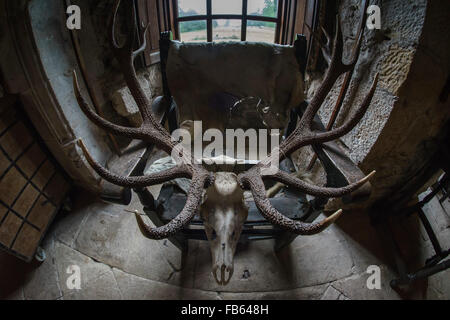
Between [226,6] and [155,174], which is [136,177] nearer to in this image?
[155,174]

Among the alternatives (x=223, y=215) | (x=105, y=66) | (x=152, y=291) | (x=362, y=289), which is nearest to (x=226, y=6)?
(x=105, y=66)

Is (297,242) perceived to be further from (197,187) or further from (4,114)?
(4,114)

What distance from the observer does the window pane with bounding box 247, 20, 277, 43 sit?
2.95 meters

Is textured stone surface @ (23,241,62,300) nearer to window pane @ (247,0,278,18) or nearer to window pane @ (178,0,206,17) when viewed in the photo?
window pane @ (178,0,206,17)

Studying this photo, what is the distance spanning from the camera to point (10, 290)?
1.79 meters

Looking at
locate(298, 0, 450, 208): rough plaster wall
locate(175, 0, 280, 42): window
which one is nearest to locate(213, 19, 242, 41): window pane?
locate(175, 0, 280, 42): window

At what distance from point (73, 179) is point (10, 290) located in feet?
3.19

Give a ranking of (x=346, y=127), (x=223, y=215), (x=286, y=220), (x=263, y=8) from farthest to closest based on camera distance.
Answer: (x=263, y=8), (x=346, y=127), (x=223, y=215), (x=286, y=220)

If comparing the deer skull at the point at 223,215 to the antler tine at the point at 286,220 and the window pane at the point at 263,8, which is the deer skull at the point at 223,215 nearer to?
the antler tine at the point at 286,220

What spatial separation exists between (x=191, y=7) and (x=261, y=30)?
913mm

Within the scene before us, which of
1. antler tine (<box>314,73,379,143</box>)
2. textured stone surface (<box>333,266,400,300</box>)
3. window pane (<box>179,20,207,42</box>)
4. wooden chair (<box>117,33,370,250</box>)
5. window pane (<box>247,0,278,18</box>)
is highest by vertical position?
window pane (<box>247,0,278,18</box>)

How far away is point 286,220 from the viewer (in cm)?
98

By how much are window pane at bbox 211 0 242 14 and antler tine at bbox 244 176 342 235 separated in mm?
2646
